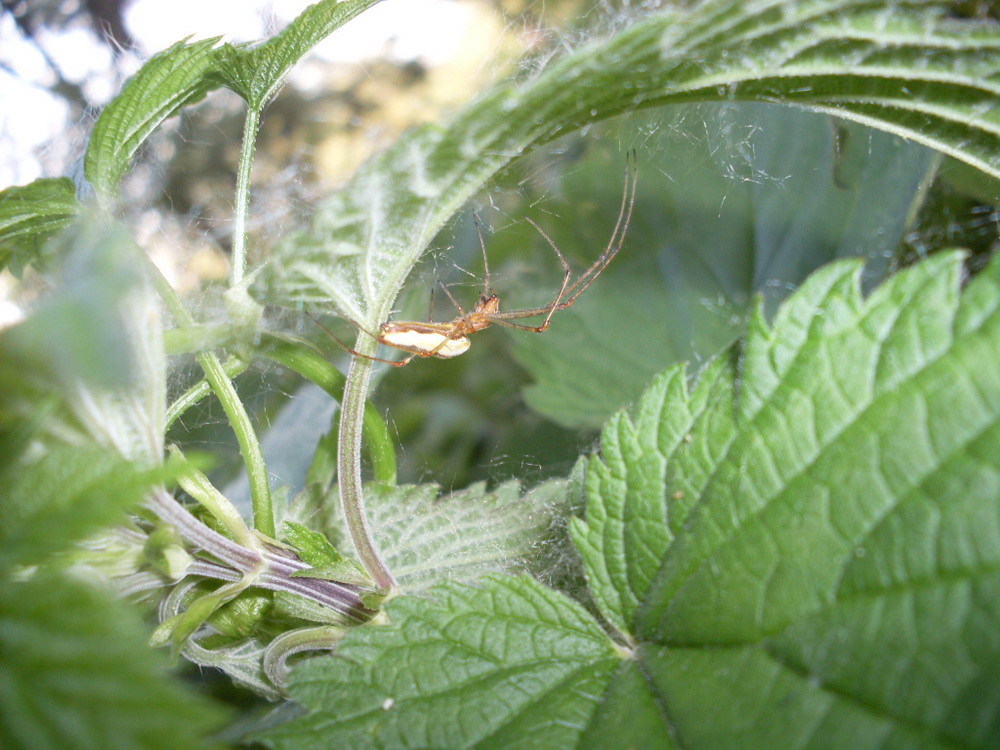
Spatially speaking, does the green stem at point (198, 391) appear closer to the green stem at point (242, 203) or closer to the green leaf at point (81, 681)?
the green stem at point (242, 203)

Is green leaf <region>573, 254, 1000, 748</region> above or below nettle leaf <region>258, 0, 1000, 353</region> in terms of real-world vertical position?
below

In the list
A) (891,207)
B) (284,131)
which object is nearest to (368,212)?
(891,207)

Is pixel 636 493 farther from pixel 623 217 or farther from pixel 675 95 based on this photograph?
pixel 623 217

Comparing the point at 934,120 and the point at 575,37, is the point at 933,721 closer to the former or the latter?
the point at 934,120

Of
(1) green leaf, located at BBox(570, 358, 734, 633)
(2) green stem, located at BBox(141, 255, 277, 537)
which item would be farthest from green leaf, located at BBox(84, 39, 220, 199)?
(1) green leaf, located at BBox(570, 358, 734, 633)

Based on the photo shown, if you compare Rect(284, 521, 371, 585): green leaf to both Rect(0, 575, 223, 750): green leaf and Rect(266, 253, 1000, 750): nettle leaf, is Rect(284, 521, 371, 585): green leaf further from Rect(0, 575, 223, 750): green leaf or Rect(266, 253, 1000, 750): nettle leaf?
Rect(0, 575, 223, 750): green leaf

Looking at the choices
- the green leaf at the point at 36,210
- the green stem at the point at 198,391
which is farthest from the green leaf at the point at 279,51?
the green stem at the point at 198,391
